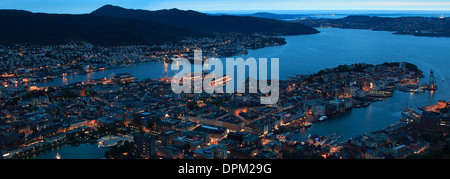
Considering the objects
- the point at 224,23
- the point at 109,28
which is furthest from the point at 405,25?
the point at 109,28

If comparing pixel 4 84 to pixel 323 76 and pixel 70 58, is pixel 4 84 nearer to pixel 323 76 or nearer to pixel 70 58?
pixel 70 58

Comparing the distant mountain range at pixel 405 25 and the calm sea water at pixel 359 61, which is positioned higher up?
the distant mountain range at pixel 405 25

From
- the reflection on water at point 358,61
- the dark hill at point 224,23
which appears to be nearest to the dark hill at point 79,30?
the dark hill at point 224,23

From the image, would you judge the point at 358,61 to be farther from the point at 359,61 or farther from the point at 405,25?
the point at 405,25

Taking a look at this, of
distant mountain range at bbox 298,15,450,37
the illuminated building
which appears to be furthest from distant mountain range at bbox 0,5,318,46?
the illuminated building

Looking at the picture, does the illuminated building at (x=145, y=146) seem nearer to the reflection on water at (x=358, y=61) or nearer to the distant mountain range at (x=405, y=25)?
the reflection on water at (x=358, y=61)

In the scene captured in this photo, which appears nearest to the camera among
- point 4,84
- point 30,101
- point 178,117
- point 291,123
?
point 291,123
